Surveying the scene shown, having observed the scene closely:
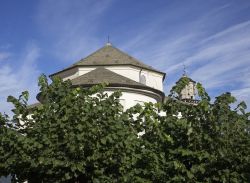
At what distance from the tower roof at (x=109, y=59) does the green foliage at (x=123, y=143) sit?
938 inches

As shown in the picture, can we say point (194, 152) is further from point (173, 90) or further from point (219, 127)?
point (173, 90)

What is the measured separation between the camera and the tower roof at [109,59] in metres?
37.5

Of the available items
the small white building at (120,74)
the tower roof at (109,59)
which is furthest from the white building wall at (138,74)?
the tower roof at (109,59)

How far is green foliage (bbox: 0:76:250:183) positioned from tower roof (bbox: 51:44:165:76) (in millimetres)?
23817

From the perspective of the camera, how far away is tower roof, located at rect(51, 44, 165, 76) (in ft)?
123

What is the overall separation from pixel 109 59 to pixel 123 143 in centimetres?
2653

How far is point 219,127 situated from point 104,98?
403 cm

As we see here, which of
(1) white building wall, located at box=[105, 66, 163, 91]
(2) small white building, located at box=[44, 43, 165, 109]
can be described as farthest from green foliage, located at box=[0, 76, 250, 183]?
(1) white building wall, located at box=[105, 66, 163, 91]

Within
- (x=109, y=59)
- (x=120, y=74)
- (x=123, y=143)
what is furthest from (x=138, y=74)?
(x=123, y=143)

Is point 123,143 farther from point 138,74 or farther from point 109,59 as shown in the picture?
point 109,59

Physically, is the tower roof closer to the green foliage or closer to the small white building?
the small white building

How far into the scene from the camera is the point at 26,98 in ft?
44.9

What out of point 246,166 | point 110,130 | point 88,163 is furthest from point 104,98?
point 246,166

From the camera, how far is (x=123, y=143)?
42.0 feet
